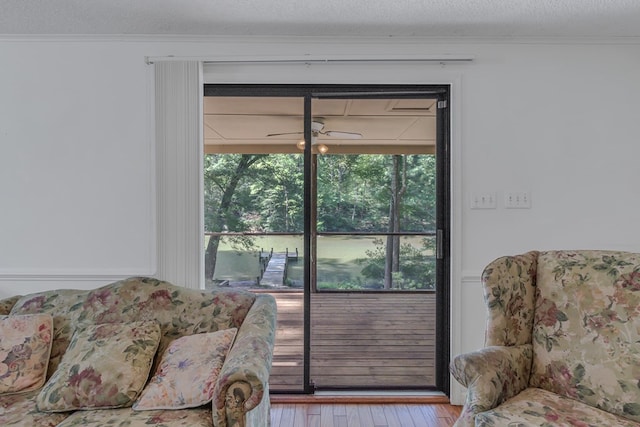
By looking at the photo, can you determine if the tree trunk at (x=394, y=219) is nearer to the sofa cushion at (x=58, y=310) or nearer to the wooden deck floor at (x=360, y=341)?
the wooden deck floor at (x=360, y=341)

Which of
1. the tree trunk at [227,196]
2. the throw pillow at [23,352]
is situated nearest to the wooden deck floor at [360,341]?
the tree trunk at [227,196]

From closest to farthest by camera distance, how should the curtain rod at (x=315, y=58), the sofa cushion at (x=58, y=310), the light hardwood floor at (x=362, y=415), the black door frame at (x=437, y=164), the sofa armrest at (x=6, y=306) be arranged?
the sofa cushion at (x=58, y=310)
the sofa armrest at (x=6, y=306)
the light hardwood floor at (x=362, y=415)
the curtain rod at (x=315, y=58)
the black door frame at (x=437, y=164)

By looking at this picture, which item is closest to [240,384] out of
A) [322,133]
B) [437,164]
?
[322,133]

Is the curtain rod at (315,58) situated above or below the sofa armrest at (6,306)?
above

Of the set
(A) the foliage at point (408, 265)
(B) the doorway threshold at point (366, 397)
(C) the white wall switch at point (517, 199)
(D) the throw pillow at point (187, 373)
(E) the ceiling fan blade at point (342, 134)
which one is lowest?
(B) the doorway threshold at point (366, 397)

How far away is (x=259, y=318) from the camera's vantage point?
186cm

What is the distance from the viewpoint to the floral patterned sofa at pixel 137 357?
4.94 ft

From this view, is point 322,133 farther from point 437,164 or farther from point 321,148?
point 437,164

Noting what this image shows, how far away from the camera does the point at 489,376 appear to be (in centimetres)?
158

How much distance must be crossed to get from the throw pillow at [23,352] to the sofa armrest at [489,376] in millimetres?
1871

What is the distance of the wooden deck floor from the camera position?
8.96ft

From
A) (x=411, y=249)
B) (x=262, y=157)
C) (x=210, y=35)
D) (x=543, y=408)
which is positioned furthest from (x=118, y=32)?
(x=543, y=408)

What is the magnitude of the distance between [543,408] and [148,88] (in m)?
2.67

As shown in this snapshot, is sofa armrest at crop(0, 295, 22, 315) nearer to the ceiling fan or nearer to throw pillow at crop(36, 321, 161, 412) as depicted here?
throw pillow at crop(36, 321, 161, 412)
